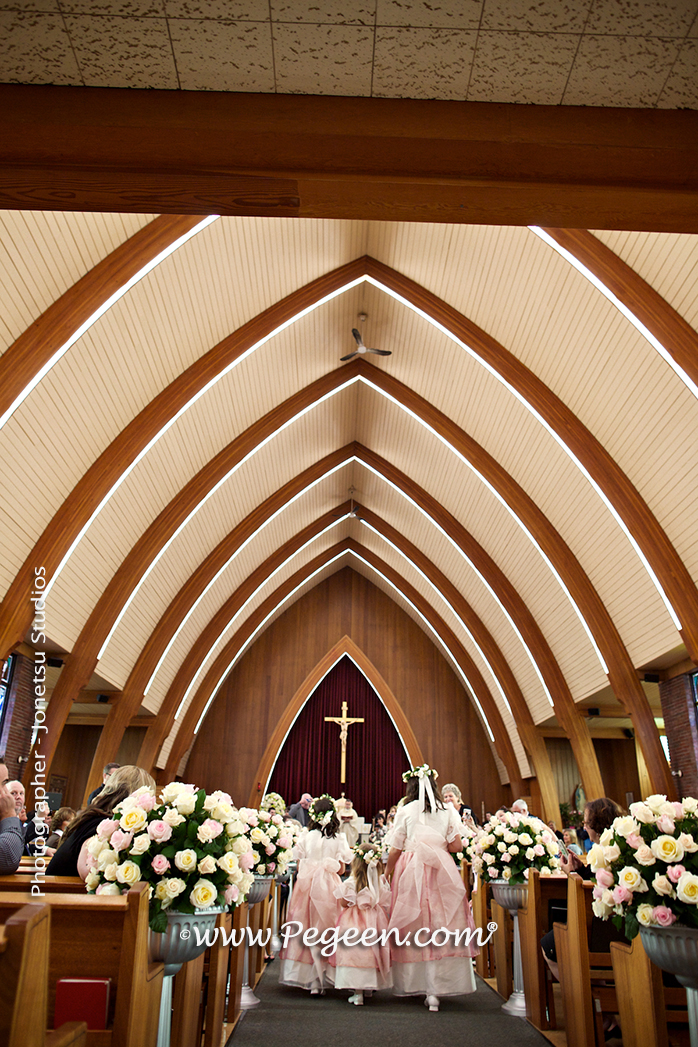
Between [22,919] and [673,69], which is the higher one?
[673,69]

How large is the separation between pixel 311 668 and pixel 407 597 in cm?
342

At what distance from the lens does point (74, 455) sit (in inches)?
423

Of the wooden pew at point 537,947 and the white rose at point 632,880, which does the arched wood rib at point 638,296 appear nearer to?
the wooden pew at point 537,947

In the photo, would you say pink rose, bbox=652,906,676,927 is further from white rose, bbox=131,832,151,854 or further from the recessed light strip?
the recessed light strip

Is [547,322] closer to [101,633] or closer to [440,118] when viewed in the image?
[440,118]

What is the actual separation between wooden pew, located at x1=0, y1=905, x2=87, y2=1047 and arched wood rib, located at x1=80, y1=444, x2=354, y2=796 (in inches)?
525

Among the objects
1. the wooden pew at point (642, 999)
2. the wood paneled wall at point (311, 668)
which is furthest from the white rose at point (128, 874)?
the wood paneled wall at point (311, 668)

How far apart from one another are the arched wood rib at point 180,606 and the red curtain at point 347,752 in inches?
255

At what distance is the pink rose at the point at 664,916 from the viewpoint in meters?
3.54

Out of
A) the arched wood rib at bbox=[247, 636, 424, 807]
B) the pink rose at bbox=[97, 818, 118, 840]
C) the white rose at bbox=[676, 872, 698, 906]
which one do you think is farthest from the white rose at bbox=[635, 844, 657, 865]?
the arched wood rib at bbox=[247, 636, 424, 807]

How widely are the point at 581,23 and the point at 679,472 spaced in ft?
25.7

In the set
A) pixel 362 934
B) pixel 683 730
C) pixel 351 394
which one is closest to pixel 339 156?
pixel 362 934

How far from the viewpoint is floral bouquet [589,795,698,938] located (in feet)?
11.8

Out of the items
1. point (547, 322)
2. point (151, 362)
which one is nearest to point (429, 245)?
point (547, 322)
